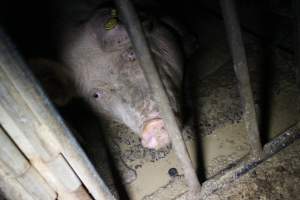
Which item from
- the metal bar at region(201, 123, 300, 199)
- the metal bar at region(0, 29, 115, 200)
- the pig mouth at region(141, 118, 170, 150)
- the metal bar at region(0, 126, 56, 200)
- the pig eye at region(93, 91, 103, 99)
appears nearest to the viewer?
the metal bar at region(0, 29, 115, 200)

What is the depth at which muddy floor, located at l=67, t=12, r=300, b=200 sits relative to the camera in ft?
6.25

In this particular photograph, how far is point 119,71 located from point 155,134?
619 mm

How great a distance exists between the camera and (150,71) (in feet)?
4.16

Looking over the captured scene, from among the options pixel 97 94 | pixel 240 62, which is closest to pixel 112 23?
pixel 97 94

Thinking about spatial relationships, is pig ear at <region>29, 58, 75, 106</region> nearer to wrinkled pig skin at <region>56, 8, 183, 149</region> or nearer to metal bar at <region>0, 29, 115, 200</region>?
wrinkled pig skin at <region>56, 8, 183, 149</region>

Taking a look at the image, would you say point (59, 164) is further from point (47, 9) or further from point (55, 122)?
point (47, 9)

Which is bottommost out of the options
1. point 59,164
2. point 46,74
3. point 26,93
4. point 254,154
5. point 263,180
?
point 263,180

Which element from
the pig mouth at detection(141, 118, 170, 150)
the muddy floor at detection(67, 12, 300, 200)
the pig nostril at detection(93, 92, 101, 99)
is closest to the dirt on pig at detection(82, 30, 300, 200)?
the muddy floor at detection(67, 12, 300, 200)

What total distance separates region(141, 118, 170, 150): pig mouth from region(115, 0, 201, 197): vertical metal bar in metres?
0.57

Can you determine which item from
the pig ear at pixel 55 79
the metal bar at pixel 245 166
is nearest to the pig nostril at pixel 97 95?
the pig ear at pixel 55 79

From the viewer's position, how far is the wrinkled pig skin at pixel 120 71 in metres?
2.24

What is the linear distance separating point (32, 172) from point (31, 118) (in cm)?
27

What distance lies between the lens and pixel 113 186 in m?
2.21

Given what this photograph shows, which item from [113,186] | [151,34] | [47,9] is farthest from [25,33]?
[113,186]
